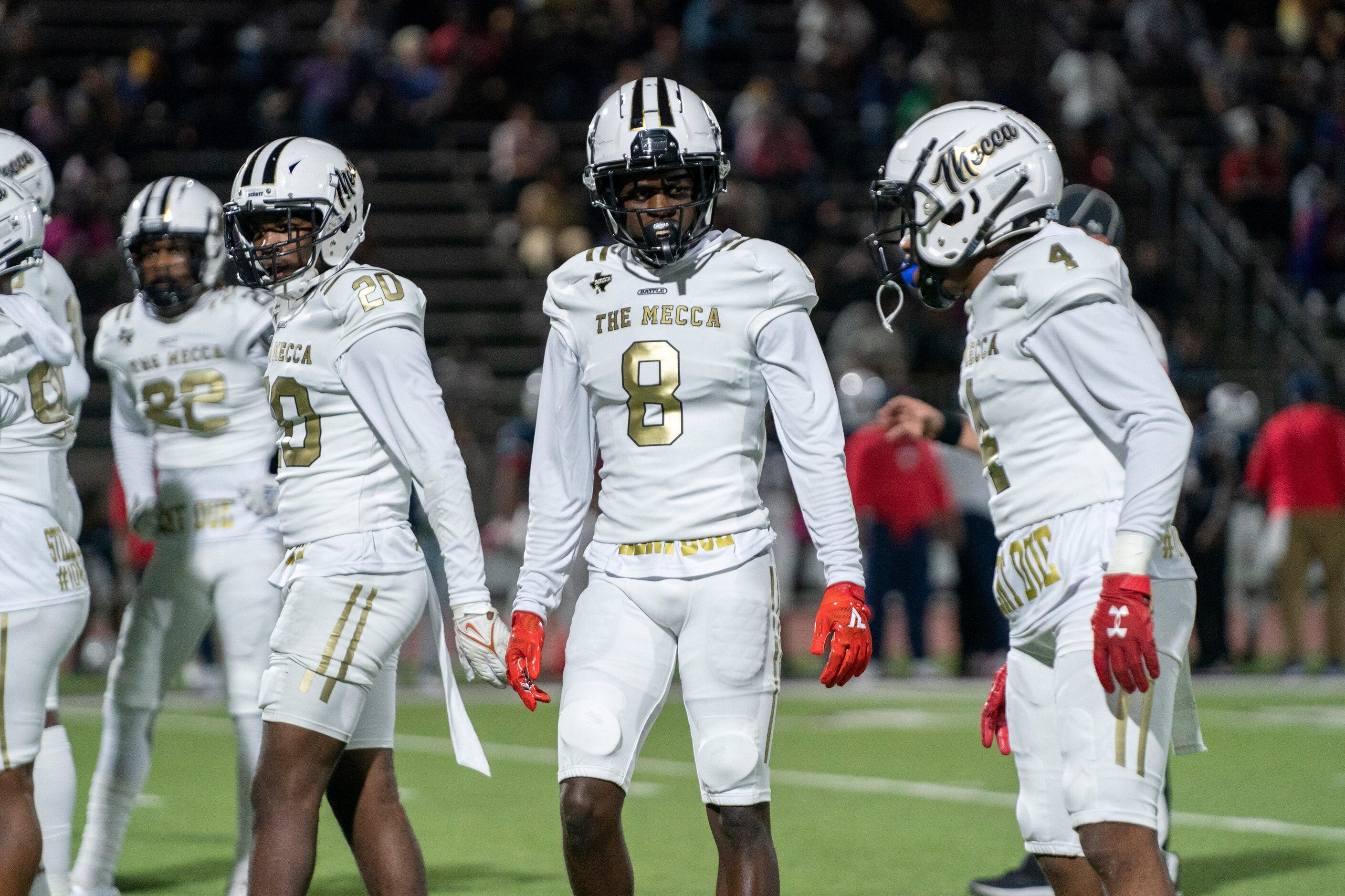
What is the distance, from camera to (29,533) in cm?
454

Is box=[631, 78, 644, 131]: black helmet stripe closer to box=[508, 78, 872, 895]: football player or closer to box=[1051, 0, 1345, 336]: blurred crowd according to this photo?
box=[508, 78, 872, 895]: football player

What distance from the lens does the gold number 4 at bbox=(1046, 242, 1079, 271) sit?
12.5 feet

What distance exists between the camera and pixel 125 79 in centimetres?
1773

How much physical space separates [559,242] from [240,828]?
11481 mm

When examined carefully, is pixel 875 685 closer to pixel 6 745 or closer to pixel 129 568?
pixel 129 568

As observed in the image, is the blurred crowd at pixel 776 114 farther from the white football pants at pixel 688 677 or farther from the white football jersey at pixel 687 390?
the white football pants at pixel 688 677

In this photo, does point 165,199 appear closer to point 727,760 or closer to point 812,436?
point 812,436

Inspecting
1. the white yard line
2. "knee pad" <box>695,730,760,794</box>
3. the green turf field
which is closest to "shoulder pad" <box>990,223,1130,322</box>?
"knee pad" <box>695,730,760,794</box>

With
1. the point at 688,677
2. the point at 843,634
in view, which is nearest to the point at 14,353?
the point at 688,677

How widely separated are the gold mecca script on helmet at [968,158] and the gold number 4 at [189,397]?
2814 millimetres

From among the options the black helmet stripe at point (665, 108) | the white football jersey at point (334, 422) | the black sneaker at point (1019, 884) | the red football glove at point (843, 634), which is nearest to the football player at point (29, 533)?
the white football jersey at point (334, 422)

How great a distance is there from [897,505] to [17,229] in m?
8.18

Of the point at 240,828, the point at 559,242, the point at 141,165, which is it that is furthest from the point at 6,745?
the point at 141,165

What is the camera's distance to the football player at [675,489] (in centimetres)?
409
